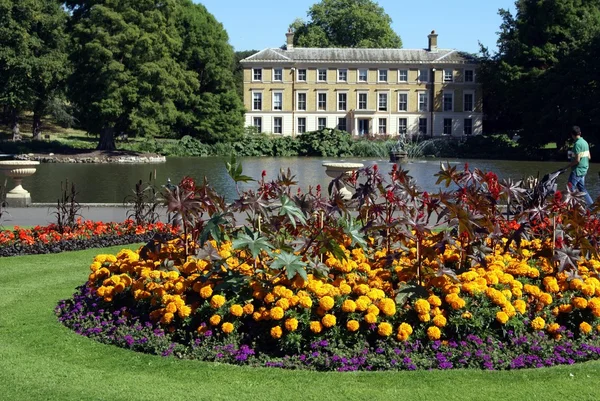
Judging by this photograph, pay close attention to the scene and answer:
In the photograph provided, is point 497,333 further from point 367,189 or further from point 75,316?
point 75,316

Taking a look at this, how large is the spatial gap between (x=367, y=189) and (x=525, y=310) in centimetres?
244

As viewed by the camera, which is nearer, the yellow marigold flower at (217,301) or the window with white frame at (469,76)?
the yellow marigold flower at (217,301)

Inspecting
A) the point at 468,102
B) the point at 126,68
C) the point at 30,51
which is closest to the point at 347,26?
the point at 468,102

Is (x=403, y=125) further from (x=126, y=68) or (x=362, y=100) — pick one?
(x=126, y=68)

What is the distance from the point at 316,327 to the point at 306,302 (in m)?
0.23

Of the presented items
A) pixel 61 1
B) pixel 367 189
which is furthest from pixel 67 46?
pixel 367 189

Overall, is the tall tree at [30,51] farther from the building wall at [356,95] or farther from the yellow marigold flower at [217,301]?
the yellow marigold flower at [217,301]

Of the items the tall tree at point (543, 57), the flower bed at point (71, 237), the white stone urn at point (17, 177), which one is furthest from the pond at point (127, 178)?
the tall tree at point (543, 57)

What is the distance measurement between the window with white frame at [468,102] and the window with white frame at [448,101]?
1144 millimetres

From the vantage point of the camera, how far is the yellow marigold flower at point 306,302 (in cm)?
598

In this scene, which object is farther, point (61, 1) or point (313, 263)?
point (61, 1)

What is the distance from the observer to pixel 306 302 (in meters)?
5.98

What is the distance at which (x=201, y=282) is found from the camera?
254 inches

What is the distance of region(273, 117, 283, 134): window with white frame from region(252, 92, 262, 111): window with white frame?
5.99ft
